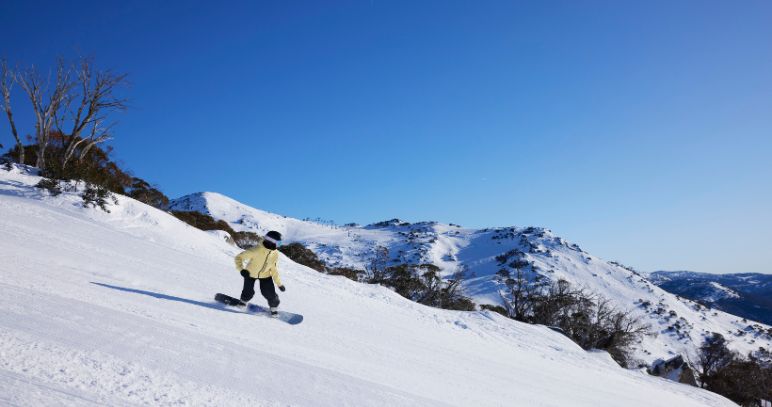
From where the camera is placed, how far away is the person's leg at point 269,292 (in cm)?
630

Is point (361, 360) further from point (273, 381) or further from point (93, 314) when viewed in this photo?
point (93, 314)

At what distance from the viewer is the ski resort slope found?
297 centimetres

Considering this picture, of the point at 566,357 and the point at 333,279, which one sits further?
the point at 333,279

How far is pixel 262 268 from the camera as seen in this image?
641 cm

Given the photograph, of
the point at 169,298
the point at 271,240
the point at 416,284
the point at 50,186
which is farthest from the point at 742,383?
the point at 50,186

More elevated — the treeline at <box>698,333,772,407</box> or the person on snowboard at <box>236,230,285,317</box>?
the person on snowboard at <box>236,230,285,317</box>

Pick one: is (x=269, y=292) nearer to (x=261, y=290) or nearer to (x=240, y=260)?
(x=261, y=290)

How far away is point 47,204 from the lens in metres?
11.5

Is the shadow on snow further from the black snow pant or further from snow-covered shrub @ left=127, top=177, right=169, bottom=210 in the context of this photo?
snow-covered shrub @ left=127, top=177, right=169, bottom=210

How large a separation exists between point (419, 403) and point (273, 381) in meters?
1.53

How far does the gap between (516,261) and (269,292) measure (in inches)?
4021

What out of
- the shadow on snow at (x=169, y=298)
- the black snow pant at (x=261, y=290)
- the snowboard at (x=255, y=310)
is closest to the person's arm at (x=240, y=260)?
the black snow pant at (x=261, y=290)

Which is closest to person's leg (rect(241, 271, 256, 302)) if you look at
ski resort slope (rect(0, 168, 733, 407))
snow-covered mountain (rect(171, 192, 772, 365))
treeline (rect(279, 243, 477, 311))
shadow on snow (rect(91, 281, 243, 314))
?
shadow on snow (rect(91, 281, 243, 314))

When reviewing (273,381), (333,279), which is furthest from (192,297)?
(333,279)
